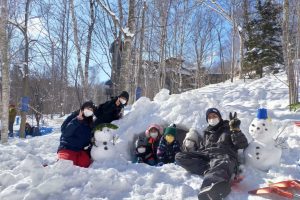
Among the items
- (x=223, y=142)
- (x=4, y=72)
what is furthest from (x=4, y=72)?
(x=223, y=142)

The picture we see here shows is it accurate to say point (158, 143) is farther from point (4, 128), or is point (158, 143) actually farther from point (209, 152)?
point (4, 128)

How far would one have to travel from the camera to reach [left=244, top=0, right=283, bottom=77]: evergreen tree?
14212mm

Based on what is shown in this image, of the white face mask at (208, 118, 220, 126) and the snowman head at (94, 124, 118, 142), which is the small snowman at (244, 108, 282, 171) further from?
the snowman head at (94, 124, 118, 142)

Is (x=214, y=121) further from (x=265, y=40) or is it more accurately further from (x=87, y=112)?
(x=265, y=40)

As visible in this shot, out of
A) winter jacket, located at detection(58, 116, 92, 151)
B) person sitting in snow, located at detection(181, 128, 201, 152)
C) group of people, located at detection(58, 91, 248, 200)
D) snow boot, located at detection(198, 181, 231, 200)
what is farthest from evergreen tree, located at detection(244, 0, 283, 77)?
snow boot, located at detection(198, 181, 231, 200)

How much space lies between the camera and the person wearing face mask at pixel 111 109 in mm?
5809

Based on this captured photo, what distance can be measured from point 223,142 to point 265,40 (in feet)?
38.4

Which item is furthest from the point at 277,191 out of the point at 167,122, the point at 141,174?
the point at 167,122

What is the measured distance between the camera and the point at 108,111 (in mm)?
5930

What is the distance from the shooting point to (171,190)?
348cm

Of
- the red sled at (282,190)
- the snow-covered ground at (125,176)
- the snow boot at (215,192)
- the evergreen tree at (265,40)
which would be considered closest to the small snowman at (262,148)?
the snow-covered ground at (125,176)

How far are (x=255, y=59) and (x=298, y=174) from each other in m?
11.3

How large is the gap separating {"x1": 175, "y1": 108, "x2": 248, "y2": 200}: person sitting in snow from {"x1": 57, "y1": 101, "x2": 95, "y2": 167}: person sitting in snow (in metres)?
1.60

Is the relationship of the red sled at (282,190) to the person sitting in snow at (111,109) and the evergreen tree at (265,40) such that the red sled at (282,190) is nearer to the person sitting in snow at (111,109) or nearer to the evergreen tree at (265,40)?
the person sitting in snow at (111,109)
